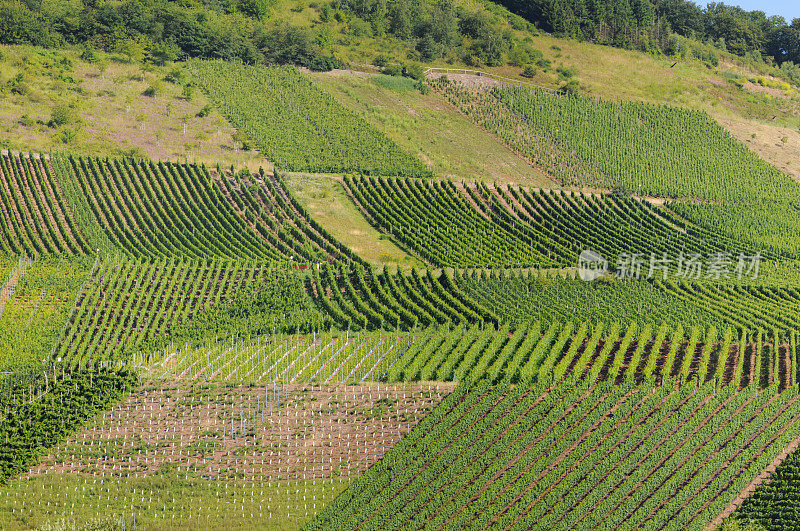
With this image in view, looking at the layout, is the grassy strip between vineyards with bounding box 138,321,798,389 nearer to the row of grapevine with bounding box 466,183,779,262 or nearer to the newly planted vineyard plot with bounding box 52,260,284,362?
the newly planted vineyard plot with bounding box 52,260,284,362

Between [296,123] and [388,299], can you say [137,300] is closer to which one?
[388,299]

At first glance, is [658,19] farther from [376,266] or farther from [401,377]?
[401,377]

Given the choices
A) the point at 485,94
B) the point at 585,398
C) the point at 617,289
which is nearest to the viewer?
the point at 585,398

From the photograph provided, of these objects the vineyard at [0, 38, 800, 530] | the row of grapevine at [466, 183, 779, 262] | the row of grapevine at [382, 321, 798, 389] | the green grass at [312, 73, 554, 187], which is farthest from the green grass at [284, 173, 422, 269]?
the row of grapevine at [382, 321, 798, 389]

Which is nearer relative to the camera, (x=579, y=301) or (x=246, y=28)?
(x=579, y=301)

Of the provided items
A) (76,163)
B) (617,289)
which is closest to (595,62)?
(617,289)

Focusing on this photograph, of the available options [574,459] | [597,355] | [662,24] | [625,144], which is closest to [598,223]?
[625,144]

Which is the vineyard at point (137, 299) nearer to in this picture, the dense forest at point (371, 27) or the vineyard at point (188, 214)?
the vineyard at point (188, 214)
